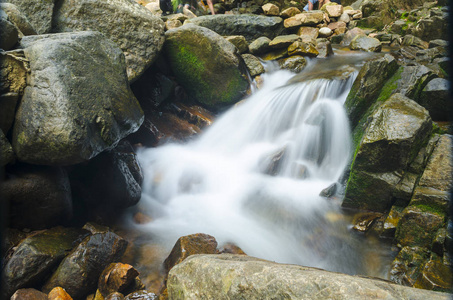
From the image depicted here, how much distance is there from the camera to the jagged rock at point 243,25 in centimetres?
1049

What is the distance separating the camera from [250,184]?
17.9ft

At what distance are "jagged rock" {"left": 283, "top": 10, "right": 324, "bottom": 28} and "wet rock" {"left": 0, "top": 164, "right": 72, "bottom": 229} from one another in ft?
38.2

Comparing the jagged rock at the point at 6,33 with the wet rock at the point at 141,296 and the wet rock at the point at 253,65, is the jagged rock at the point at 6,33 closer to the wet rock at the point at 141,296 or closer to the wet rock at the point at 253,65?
the wet rock at the point at 141,296

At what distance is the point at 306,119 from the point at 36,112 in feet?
17.6

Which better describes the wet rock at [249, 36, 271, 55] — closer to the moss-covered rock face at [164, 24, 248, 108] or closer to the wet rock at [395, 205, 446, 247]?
the moss-covered rock face at [164, 24, 248, 108]

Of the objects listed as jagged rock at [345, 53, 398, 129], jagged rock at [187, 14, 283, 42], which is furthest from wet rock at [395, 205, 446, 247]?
jagged rock at [187, 14, 283, 42]

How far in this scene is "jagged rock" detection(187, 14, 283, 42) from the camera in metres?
10.5

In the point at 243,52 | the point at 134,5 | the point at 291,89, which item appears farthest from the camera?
the point at 243,52

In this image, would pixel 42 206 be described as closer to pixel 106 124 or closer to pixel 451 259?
pixel 106 124

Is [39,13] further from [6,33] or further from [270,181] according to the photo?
[270,181]

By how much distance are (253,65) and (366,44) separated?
5050mm

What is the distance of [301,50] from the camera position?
31.8 ft

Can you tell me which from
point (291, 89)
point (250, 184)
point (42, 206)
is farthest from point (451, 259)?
point (291, 89)

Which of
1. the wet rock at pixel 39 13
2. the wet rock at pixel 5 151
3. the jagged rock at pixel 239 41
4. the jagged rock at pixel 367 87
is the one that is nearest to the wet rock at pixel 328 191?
the jagged rock at pixel 367 87
